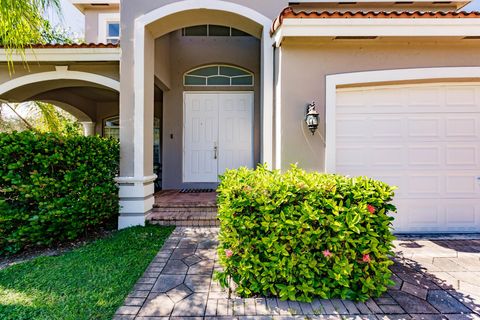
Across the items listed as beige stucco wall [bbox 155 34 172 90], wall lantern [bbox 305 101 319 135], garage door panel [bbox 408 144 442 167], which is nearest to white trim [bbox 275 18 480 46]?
wall lantern [bbox 305 101 319 135]

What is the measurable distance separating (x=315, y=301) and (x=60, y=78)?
6673 mm

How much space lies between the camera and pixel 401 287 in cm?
301

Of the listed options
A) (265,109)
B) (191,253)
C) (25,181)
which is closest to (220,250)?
(191,253)

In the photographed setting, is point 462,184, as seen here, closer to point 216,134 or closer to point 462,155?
point 462,155

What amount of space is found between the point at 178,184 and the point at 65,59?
13.1 feet

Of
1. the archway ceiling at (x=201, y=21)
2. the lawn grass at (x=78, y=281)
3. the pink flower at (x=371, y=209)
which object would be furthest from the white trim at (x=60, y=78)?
the pink flower at (x=371, y=209)

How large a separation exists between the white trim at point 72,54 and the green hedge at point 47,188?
1877 mm

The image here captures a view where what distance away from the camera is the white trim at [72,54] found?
5320 mm

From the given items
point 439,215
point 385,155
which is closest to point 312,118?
point 385,155

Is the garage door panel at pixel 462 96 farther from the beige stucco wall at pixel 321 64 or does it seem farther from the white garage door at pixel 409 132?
the beige stucco wall at pixel 321 64

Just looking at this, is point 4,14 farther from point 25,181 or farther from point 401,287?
point 401,287

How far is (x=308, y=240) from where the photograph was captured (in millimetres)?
2699

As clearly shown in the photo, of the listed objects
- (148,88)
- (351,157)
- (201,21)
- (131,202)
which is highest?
(201,21)

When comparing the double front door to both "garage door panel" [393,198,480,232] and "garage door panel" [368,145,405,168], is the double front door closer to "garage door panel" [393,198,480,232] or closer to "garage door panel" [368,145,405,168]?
"garage door panel" [368,145,405,168]
